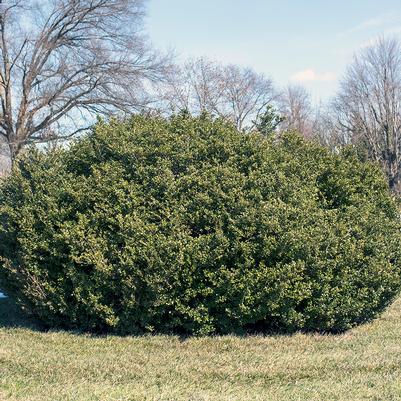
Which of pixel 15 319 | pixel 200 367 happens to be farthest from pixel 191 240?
pixel 15 319

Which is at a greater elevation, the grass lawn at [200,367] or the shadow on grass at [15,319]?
the shadow on grass at [15,319]

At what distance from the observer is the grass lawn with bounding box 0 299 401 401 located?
459 cm

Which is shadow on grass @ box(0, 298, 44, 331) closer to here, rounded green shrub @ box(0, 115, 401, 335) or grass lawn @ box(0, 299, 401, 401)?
grass lawn @ box(0, 299, 401, 401)

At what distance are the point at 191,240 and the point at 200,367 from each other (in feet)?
4.61

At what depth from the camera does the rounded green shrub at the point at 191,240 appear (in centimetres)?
625

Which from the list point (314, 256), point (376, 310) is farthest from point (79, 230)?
point (376, 310)

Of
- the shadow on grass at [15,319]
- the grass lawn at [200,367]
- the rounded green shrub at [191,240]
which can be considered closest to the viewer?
the grass lawn at [200,367]

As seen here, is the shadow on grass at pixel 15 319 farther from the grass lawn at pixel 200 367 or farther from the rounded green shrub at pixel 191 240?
the rounded green shrub at pixel 191 240

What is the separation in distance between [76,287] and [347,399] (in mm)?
3317

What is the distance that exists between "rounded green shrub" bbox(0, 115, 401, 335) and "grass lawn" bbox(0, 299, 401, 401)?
309 mm

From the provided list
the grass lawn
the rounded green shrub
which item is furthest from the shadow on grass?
the rounded green shrub

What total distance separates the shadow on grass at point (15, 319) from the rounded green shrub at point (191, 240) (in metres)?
0.37

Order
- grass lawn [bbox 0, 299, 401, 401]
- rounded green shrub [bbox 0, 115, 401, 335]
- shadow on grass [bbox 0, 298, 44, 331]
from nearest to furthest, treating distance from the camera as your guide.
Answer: grass lawn [bbox 0, 299, 401, 401], rounded green shrub [bbox 0, 115, 401, 335], shadow on grass [bbox 0, 298, 44, 331]

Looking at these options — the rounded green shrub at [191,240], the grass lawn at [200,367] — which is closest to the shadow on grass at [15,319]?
the grass lawn at [200,367]
